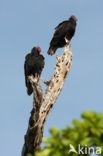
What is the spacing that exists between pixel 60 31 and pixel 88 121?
31.9 ft

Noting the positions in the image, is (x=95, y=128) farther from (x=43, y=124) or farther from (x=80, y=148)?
(x=43, y=124)

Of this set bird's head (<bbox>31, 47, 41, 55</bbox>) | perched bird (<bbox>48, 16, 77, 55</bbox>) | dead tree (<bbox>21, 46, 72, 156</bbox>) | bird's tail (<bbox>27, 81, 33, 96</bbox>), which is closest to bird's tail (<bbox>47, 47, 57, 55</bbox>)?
perched bird (<bbox>48, 16, 77, 55</bbox>)

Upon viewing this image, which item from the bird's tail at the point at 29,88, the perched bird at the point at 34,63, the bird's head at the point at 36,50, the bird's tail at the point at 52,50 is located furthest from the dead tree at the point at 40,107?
the bird's tail at the point at 52,50

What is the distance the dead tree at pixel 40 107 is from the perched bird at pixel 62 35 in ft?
13.1

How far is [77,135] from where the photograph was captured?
4836 mm

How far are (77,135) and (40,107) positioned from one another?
444 centimetres

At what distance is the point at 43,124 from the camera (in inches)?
363

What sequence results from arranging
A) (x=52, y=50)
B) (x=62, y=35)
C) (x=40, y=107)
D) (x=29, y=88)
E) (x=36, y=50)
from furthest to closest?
(x=62, y=35) → (x=52, y=50) → (x=36, y=50) → (x=29, y=88) → (x=40, y=107)

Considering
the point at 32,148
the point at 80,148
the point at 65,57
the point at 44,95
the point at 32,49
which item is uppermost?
the point at 32,49

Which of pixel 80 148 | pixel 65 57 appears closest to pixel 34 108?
pixel 65 57

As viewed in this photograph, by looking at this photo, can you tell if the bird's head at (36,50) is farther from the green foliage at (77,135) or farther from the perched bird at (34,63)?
the green foliage at (77,135)

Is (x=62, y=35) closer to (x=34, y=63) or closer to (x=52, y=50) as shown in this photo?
(x=52, y=50)

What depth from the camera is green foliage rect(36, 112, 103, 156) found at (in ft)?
15.9

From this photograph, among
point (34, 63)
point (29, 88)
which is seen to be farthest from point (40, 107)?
point (34, 63)
